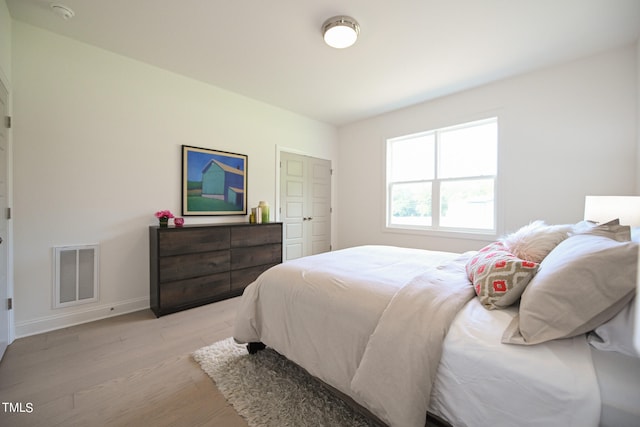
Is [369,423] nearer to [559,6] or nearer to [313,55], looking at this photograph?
[313,55]

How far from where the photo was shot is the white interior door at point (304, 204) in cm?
415

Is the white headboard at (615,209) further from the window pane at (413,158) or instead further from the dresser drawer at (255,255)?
the dresser drawer at (255,255)

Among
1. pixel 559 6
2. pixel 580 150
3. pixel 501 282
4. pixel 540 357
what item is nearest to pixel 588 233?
pixel 501 282

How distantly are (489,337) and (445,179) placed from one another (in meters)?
3.11

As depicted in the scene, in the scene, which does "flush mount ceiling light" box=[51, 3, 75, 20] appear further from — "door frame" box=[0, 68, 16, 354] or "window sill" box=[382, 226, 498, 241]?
"window sill" box=[382, 226, 498, 241]

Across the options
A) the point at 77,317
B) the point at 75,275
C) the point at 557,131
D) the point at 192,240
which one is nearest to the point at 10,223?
the point at 75,275

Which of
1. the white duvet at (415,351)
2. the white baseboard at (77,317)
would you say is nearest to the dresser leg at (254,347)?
the white duvet at (415,351)

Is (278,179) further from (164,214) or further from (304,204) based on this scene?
(164,214)

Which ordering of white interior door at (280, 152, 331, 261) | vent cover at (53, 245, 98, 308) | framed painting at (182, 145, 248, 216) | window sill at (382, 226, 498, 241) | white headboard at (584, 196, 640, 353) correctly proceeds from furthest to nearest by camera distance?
1. white interior door at (280, 152, 331, 261)
2. window sill at (382, 226, 498, 241)
3. framed painting at (182, 145, 248, 216)
4. vent cover at (53, 245, 98, 308)
5. white headboard at (584, 196, 640, 353)

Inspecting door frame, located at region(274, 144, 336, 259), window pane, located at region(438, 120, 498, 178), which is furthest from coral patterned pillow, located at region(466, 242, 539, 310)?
door frame, located at region(274, 144, 336, 259)

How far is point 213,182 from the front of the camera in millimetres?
3264

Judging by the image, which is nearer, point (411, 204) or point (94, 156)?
point (94, 156)

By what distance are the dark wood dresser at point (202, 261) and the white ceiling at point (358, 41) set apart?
6.05 ft

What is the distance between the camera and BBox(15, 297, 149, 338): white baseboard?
2.16 metres
